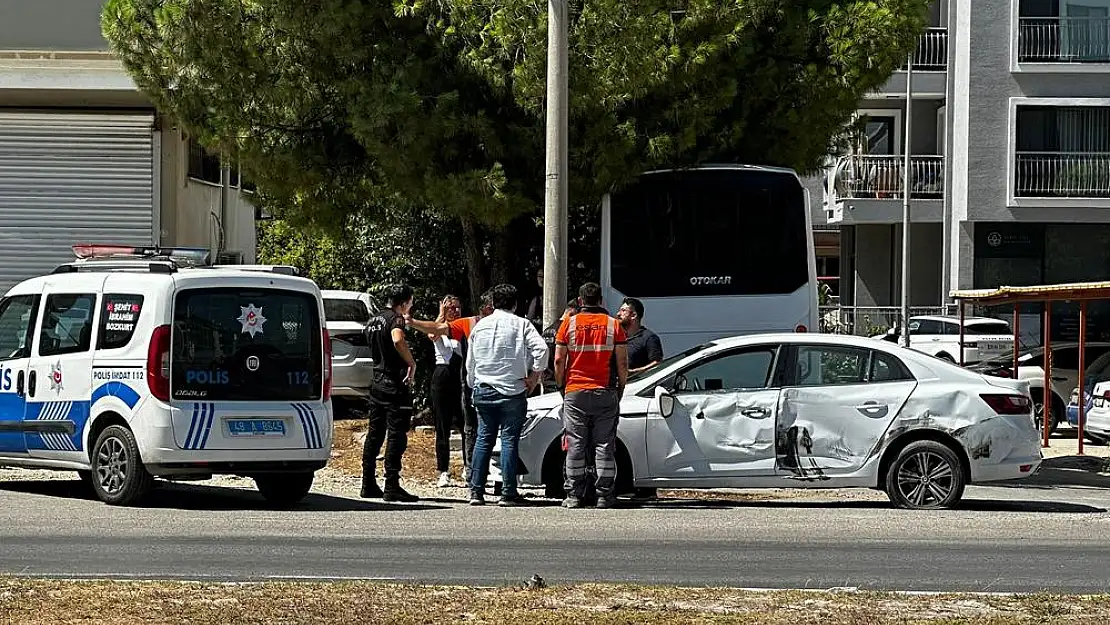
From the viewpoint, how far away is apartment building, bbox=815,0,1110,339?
133ft

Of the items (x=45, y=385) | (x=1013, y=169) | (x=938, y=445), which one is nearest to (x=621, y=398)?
(x=938, y=445)

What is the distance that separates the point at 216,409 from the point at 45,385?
5.40 feet

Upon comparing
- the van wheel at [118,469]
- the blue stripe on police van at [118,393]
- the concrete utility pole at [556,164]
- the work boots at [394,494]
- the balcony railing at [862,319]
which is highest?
the concrete utility pole at [556,164]

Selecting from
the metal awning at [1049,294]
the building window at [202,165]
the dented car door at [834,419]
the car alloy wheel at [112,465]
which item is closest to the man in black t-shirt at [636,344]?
the dented car door at [834,419]

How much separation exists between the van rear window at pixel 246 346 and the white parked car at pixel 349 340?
29.0 feet

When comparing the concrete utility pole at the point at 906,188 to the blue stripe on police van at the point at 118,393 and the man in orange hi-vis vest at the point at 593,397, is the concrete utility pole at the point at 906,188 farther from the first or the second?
the blue stripe on police van at the point at 118,393

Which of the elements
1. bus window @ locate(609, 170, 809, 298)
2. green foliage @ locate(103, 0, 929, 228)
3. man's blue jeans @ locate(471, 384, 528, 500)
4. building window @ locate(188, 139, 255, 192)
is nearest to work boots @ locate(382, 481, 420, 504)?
man's blue jeans @ locate(471, 384, 528, 500)

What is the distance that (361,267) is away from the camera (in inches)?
1042

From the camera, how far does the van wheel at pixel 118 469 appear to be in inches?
522

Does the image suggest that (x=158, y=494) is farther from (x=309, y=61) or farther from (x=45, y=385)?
(x=309, y=61)

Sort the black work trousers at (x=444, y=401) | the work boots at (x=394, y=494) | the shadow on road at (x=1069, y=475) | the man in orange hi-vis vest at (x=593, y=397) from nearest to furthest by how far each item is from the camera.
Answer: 1. the man in orange hi-vis vest at (x=593, y=397)
2. the work boots at (x=394, y=494)
3. the black work trousers at (x=444, y=401)
4. the shadow on road at (x=1069, y=475)

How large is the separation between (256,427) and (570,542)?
3124 mm

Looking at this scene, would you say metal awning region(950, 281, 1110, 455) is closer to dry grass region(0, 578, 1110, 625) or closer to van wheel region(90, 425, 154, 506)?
van wheel region(90, 425, 154, 506)

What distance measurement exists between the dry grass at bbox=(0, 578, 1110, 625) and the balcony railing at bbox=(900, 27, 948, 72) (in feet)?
117
